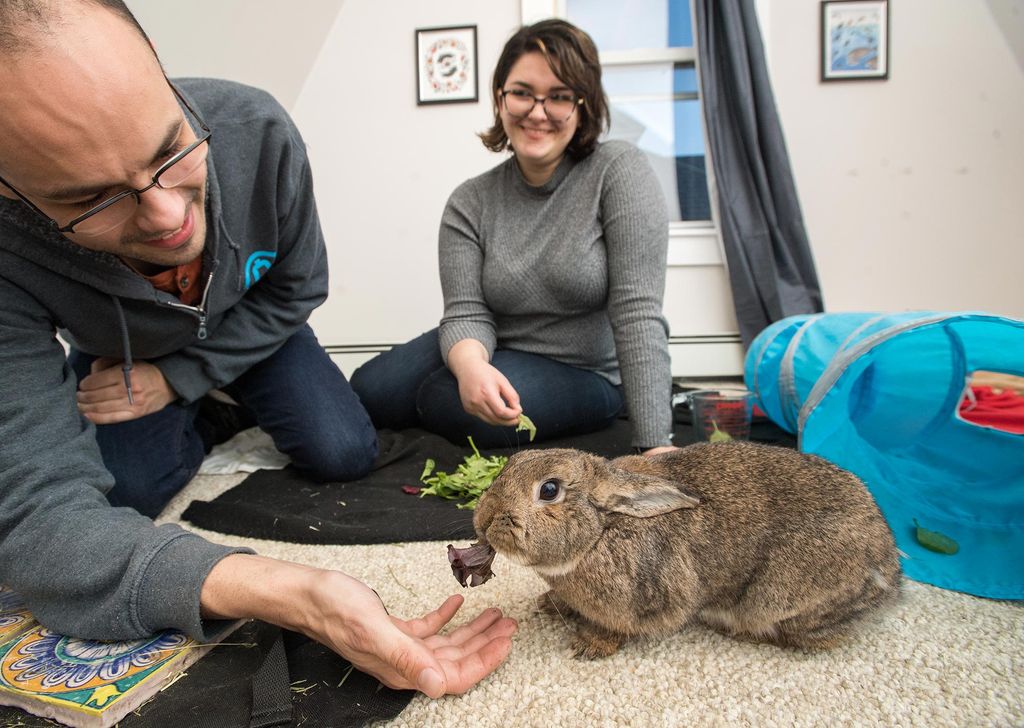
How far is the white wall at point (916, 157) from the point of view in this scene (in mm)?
3275

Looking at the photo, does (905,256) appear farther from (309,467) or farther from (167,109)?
(167,109)

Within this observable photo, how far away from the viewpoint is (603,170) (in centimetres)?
208

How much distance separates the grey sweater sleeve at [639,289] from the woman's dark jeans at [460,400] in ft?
1.08

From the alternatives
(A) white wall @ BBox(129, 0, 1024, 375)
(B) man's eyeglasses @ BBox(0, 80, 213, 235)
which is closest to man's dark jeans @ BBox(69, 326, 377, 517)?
(B) man's eyeglasses @ BBox(0, 80, 213, 235)

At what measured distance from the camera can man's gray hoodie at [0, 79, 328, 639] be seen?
3.35 ft

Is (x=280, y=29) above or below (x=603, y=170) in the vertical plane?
above

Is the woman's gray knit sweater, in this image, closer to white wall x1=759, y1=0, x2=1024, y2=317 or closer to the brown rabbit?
the brown rabbit

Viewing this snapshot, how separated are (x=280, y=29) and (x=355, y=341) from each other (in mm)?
1853

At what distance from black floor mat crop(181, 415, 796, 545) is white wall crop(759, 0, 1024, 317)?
5.73ft

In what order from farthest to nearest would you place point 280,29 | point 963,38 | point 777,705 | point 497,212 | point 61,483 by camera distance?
point 280,29, point 963,38, point 497,212, point 61,483, point 777,705

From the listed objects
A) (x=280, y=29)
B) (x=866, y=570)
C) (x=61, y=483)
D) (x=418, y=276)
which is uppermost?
(x=280, y=29)

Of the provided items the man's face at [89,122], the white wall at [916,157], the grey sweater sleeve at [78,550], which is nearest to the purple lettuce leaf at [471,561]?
the grey sweater sleeve at [78,550]

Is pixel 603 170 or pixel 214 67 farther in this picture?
pixel 214 67

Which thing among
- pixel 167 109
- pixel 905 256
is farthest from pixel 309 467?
pixel 905 256
